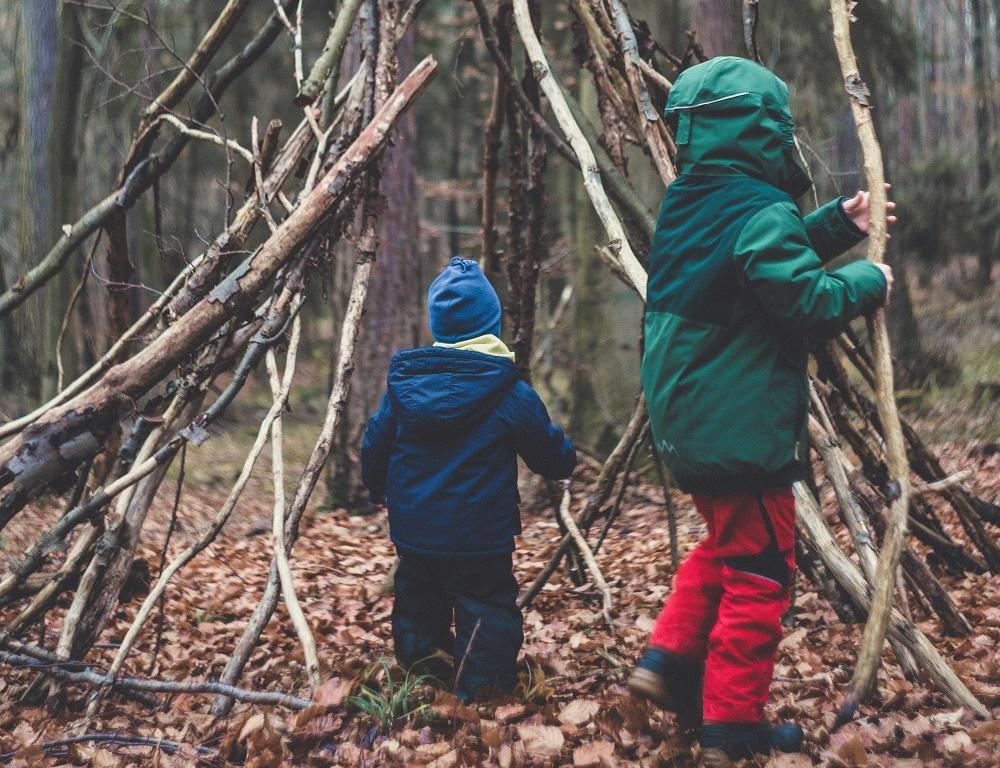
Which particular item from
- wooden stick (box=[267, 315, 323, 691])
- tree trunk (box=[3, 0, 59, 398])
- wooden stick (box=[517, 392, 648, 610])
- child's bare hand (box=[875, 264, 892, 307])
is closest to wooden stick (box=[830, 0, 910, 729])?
child's bare hand (box=[875, 264, 892, 307])

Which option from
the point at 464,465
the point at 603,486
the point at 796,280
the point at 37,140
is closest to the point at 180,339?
the point at 464,465

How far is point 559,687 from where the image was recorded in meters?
3.19

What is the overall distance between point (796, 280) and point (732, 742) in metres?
1.22

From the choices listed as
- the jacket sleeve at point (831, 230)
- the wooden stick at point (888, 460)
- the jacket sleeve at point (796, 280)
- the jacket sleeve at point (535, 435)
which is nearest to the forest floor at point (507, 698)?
the wooden stick at point (888, 460)

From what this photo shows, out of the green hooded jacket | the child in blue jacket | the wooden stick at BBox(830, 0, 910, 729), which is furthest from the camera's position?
the child in blue jacket

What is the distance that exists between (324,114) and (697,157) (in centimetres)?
244

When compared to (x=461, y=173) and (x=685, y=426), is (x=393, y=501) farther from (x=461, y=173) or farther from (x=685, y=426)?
(x=461, y=173)

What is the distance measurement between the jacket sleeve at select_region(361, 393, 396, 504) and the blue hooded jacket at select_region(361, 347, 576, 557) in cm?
4

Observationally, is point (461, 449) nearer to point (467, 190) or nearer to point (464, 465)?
point (464, 465)

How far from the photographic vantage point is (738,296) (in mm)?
2297

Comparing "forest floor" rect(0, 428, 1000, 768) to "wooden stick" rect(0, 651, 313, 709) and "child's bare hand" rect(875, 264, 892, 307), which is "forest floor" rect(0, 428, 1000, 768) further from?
"child's bare hand" rect(875, 264, 892, 307)

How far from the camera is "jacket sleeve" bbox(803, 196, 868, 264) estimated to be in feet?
8.10

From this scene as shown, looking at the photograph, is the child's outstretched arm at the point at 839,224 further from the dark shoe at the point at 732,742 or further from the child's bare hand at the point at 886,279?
the dark shoe at the point at 732,742

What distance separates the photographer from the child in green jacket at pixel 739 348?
2.24 m
